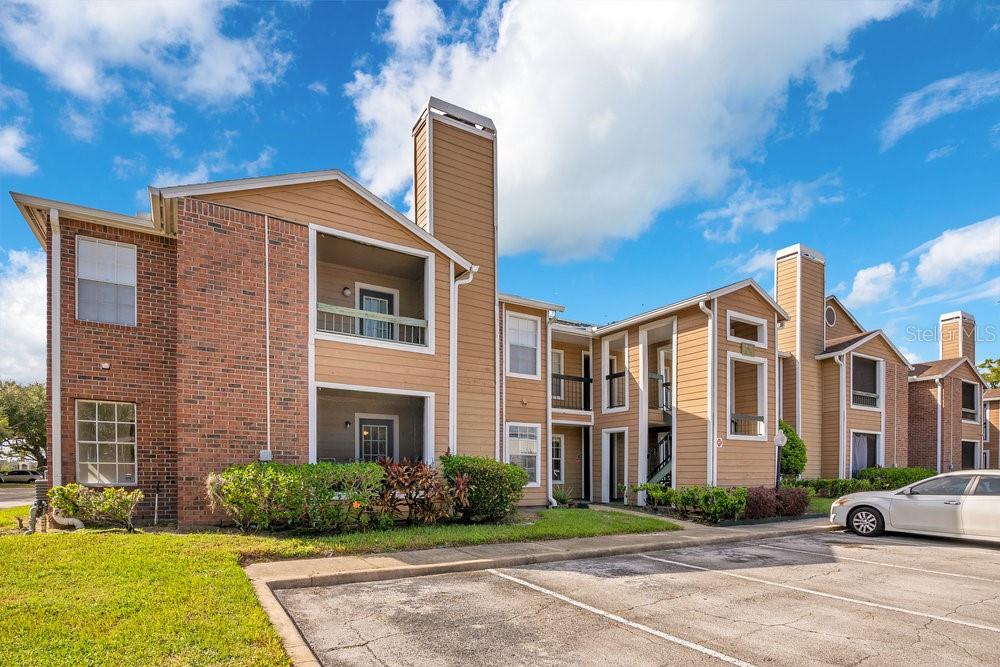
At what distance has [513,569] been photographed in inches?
320

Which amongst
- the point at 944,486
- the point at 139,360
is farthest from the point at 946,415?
the point at 139,360

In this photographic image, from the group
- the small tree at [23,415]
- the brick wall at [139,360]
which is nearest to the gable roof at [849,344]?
the brick wall at [139,360]

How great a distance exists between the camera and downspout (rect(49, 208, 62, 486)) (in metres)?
10.0

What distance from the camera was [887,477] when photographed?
2127 cm

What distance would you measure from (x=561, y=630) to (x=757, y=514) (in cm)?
1026

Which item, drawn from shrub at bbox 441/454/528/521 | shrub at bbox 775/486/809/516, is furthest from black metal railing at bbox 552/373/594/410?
shrub at bbox 441/454/528/521

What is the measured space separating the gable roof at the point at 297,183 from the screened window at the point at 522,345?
3206mm

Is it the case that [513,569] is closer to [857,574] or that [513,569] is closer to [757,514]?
[857,574]

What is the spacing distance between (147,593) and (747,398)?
17.8 meters

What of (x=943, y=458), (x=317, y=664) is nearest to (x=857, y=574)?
(x=317, y=664)

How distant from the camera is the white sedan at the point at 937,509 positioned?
11086 millimetres

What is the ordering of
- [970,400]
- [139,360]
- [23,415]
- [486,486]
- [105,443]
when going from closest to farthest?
[105,443] < [139,360] < [486,486] < [970,400] < [23,415]

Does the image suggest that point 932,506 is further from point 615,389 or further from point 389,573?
point 389,573

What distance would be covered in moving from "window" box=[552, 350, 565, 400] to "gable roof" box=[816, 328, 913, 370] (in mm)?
10234
